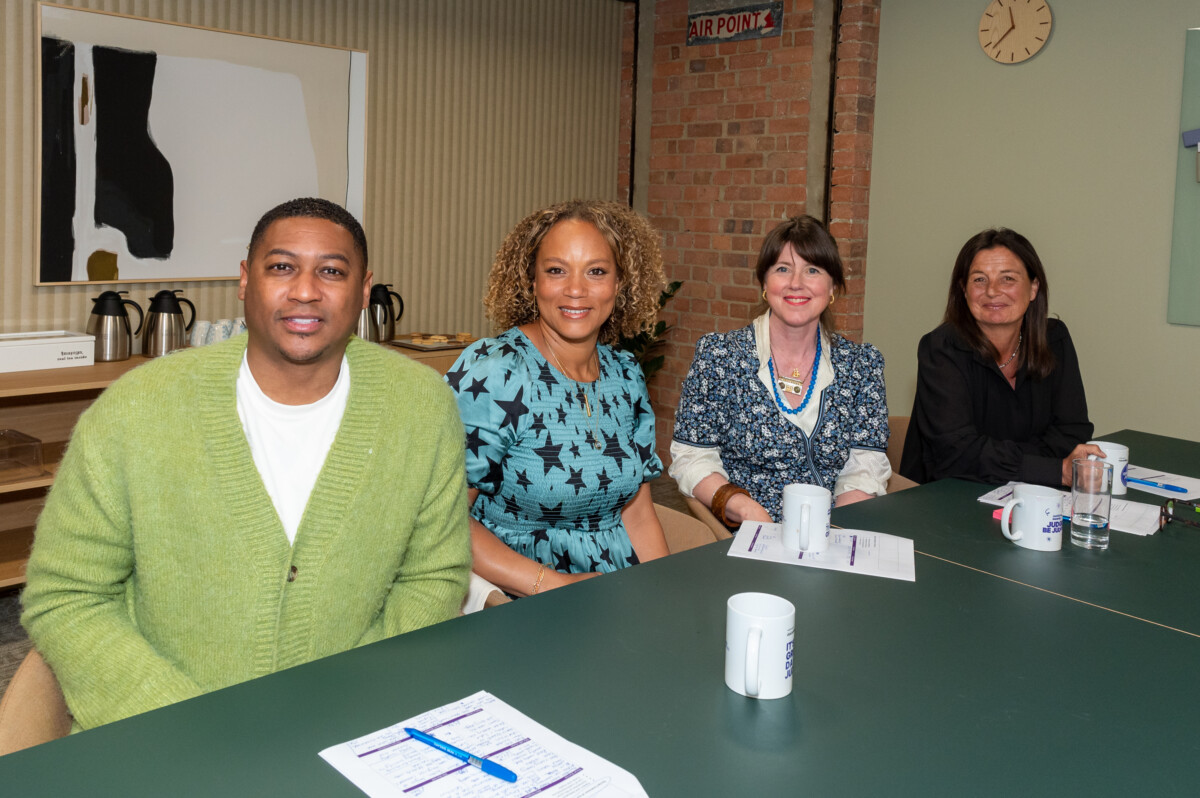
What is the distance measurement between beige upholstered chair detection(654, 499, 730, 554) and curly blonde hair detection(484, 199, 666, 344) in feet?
1.52

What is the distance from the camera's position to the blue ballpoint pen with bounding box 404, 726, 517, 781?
1.11m

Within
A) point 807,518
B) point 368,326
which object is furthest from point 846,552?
point 368,326

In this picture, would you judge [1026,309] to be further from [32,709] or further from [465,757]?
[32,709]

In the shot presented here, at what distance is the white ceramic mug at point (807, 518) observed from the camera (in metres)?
1.90

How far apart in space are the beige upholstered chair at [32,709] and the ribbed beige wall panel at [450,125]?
265 centimetres

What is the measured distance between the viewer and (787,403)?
107 inches

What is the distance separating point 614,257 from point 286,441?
3.24ft

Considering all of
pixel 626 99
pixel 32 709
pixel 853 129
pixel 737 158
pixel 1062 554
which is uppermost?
pixel 626 99

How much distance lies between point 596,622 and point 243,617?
53cm

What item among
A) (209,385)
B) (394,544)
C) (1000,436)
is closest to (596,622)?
(394,544)

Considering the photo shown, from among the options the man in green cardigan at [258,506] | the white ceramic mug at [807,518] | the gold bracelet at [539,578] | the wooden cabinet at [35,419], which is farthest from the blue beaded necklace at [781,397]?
the wooden cabinet at [35,419]

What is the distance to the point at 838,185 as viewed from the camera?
4887 mm

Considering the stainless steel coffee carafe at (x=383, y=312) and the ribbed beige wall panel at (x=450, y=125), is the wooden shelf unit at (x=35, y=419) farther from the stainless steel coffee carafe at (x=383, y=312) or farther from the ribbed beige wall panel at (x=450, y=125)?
the stainless steel coffee carafe at (x=383, y=312)

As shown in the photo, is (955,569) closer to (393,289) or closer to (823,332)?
(823,332)
